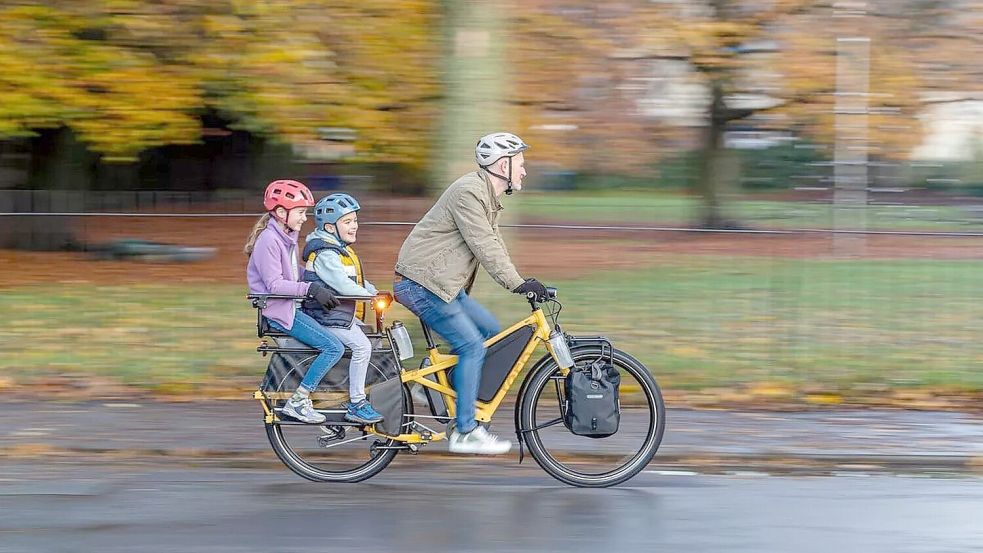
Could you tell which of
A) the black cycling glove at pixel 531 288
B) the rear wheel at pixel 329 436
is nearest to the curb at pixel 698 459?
the rear wheel at pixel 329 436

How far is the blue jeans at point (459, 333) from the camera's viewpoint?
270 inches

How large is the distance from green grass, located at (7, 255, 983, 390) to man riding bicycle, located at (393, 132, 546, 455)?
2525 mm

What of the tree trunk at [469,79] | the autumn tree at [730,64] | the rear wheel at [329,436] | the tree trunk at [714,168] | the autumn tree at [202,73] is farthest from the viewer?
the tree trunk at [714,168]

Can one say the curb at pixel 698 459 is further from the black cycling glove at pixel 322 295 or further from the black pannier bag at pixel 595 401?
the black cycling glove at pixel 322 295

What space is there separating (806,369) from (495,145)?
161 inches

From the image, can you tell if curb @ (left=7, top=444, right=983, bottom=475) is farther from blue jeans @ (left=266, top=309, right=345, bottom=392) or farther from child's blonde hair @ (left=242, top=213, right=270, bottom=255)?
child's blonde hair @ (left=242, top=213, right=270, bottom=255)

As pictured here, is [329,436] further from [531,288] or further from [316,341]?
[531,288]

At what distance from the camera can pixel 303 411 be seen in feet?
22.9

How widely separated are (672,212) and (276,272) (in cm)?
979

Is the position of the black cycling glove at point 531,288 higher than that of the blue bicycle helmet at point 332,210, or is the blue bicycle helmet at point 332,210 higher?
the blue bicycle helmet at point 332,210

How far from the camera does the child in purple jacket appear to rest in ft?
22.4

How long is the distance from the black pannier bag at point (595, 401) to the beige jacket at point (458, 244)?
639 mm

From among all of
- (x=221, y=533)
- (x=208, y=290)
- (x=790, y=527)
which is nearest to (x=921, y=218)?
(x=208, y=290)

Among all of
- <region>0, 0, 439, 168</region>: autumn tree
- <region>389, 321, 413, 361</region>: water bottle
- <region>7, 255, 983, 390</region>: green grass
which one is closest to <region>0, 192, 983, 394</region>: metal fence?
<region>7, 255, 983, 390</region>: green grass
